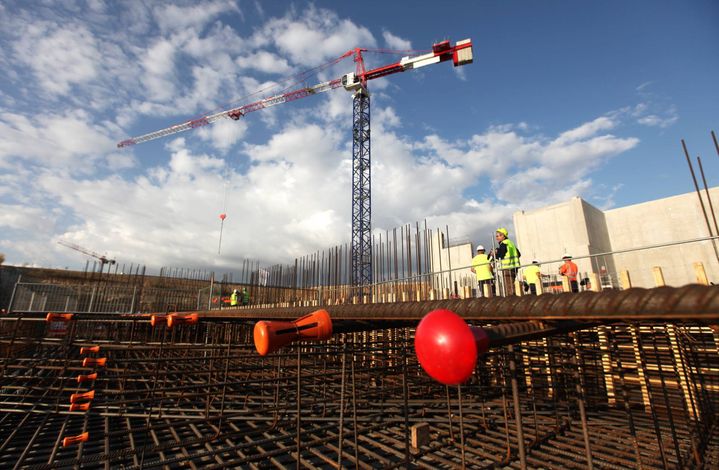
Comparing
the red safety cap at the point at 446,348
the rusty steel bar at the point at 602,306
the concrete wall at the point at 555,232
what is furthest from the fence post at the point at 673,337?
the concrete wall at the point at 555,232

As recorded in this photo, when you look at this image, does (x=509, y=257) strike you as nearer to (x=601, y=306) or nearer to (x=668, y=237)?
(x=601, y=306)

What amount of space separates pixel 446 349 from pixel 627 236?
116 ft

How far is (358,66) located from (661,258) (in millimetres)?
41004

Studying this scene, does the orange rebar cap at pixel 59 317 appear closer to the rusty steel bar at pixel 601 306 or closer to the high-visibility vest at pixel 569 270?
the rusty steel bar at pixel 601 306

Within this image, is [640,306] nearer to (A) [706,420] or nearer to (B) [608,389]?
(A) [706,420]

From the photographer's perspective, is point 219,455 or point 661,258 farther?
point 661,258

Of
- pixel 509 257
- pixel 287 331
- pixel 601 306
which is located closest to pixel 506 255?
pixel 509 257

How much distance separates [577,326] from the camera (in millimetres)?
2619

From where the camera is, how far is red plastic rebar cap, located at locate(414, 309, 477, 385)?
1.17m

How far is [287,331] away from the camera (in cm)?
180

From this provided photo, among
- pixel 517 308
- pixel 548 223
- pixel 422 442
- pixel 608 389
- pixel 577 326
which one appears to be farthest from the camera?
pixel 548 223

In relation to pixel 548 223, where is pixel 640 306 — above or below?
below

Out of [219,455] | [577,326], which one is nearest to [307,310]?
[219,455]

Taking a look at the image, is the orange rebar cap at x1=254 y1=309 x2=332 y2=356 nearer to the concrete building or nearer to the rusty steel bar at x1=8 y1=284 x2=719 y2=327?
the rusty steel bar at x1=8 y1=284 x2=719 y2=327
